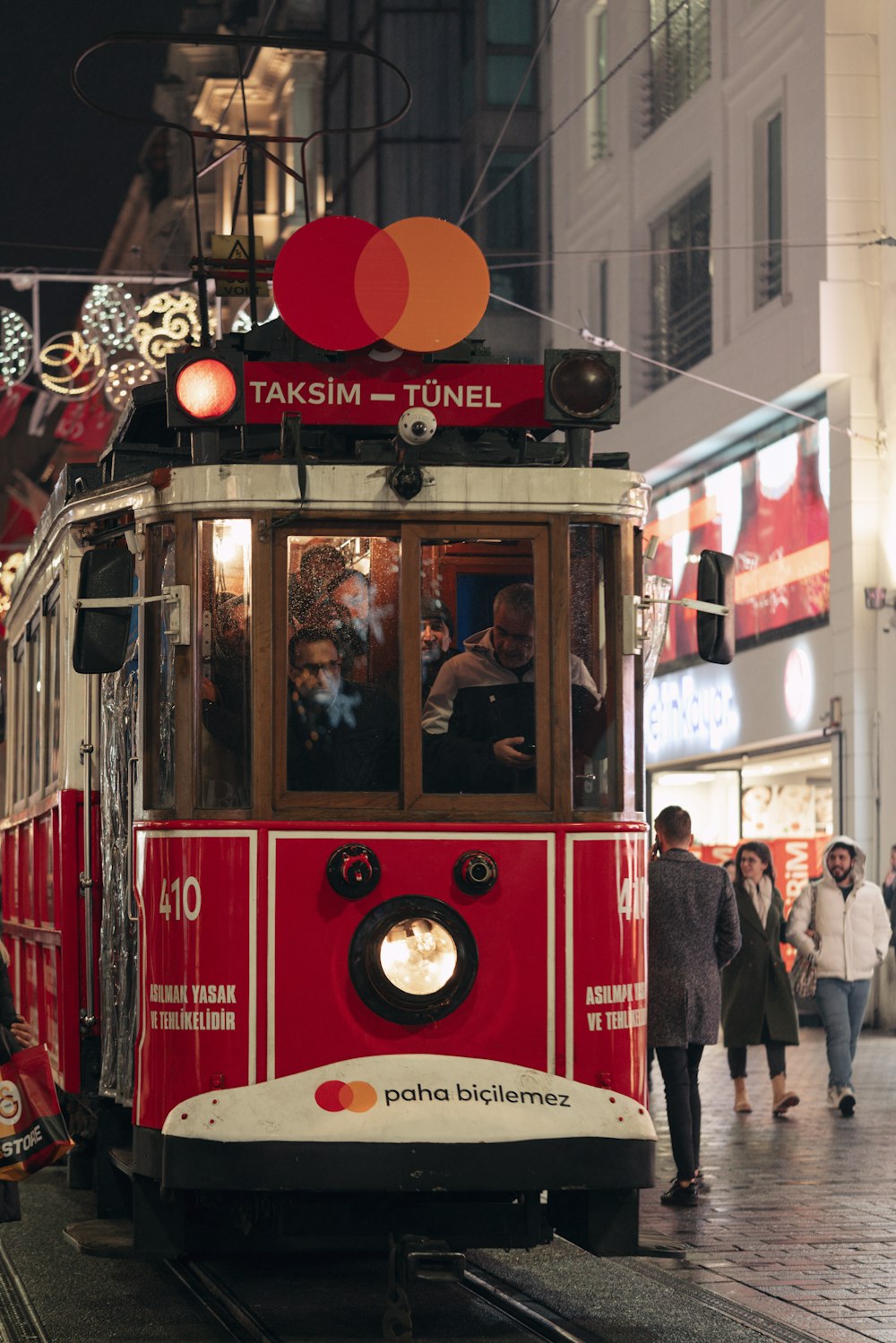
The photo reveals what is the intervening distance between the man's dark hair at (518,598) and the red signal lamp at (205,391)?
1048 mm

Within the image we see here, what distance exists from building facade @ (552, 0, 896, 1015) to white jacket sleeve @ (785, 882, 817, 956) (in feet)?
22.7

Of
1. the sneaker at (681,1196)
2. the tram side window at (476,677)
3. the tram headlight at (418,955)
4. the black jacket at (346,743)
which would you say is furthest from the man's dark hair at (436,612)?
the sneaker at (681,1196)

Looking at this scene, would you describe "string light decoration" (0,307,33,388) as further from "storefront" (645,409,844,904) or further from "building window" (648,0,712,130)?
"building window" (648,0,712,130)

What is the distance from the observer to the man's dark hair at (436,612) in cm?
727

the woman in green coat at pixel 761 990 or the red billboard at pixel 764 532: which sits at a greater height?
the red billboard at pixel 764 532

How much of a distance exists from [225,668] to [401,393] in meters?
1.13

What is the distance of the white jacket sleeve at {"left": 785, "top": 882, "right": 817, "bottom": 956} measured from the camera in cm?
1473

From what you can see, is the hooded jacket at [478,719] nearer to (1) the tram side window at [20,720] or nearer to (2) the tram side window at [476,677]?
(2) the tram side window at [476,677]

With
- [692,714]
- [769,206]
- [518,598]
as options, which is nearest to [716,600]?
[518,598]

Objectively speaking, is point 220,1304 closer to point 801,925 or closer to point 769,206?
point 801,925

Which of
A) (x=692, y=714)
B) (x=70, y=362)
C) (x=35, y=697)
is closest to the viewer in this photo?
(x=35, y=697)

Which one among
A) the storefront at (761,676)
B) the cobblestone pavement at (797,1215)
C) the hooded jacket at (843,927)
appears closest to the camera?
the cobblestone pavement at (797,1215)

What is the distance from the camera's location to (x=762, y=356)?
2420 centimetres

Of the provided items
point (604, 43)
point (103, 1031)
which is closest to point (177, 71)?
point (604, 43)
